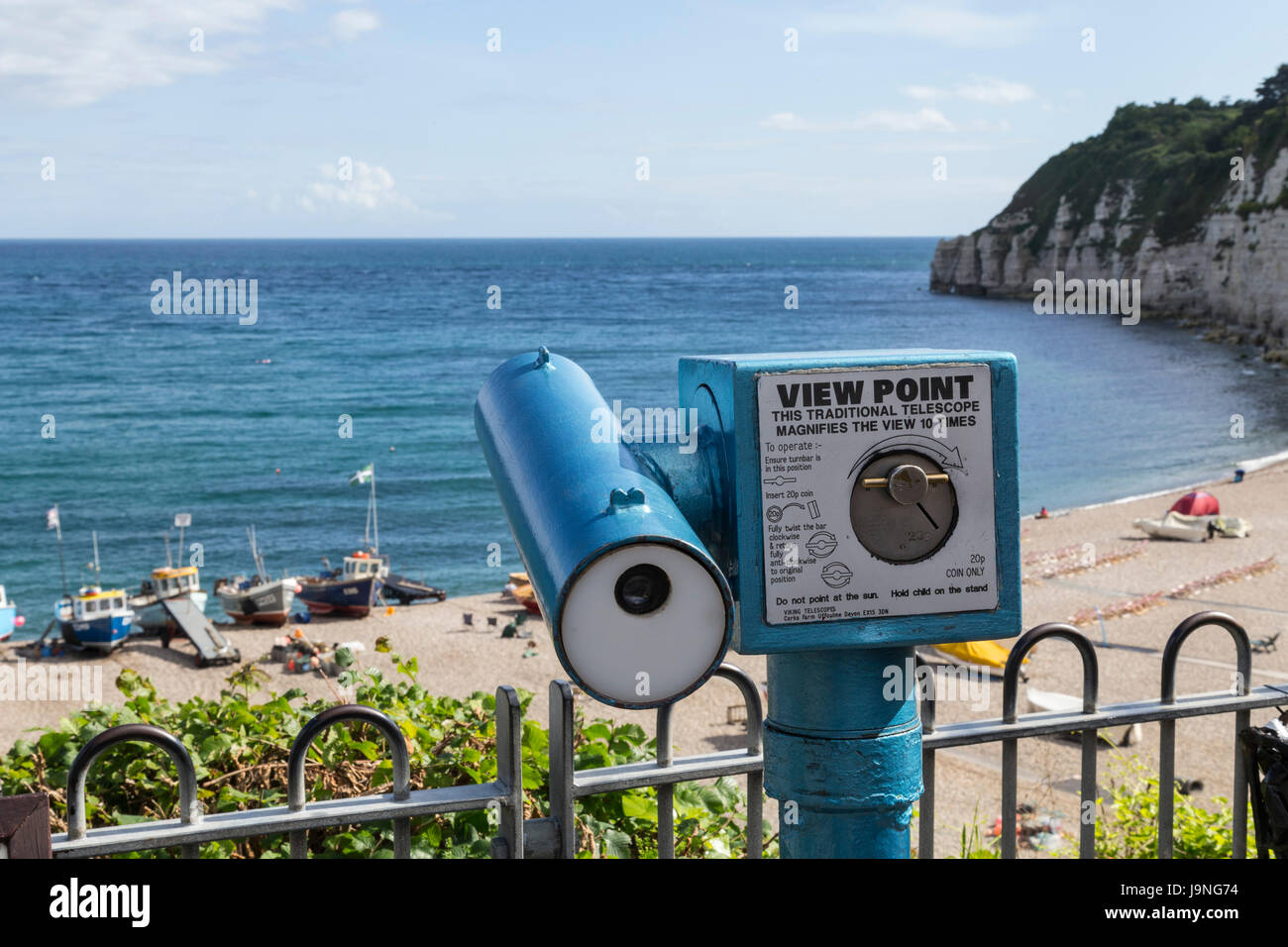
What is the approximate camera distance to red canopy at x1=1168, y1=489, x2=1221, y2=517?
28406 mm

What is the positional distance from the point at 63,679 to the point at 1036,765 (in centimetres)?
1644

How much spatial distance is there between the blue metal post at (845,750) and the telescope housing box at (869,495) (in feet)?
0.37

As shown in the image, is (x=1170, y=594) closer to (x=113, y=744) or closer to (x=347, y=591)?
(x=347, y=591)

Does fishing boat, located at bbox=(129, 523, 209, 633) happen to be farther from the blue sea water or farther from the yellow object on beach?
the yellow object on beach

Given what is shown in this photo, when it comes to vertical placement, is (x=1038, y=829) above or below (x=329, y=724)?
below

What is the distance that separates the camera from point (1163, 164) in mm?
83812

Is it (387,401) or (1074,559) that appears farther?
(387,401)

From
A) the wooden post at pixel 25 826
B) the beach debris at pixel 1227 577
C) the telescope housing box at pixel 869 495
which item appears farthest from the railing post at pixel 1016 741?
the beach debris at pixel 1227 577

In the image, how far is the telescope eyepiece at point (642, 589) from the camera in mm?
1318

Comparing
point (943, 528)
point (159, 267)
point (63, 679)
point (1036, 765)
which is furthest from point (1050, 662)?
point (159, 267)

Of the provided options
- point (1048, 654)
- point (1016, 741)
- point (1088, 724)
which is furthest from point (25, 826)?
point (1048, 654)

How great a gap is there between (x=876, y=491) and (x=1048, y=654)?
18.8 meters

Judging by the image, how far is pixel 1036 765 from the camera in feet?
44.2
